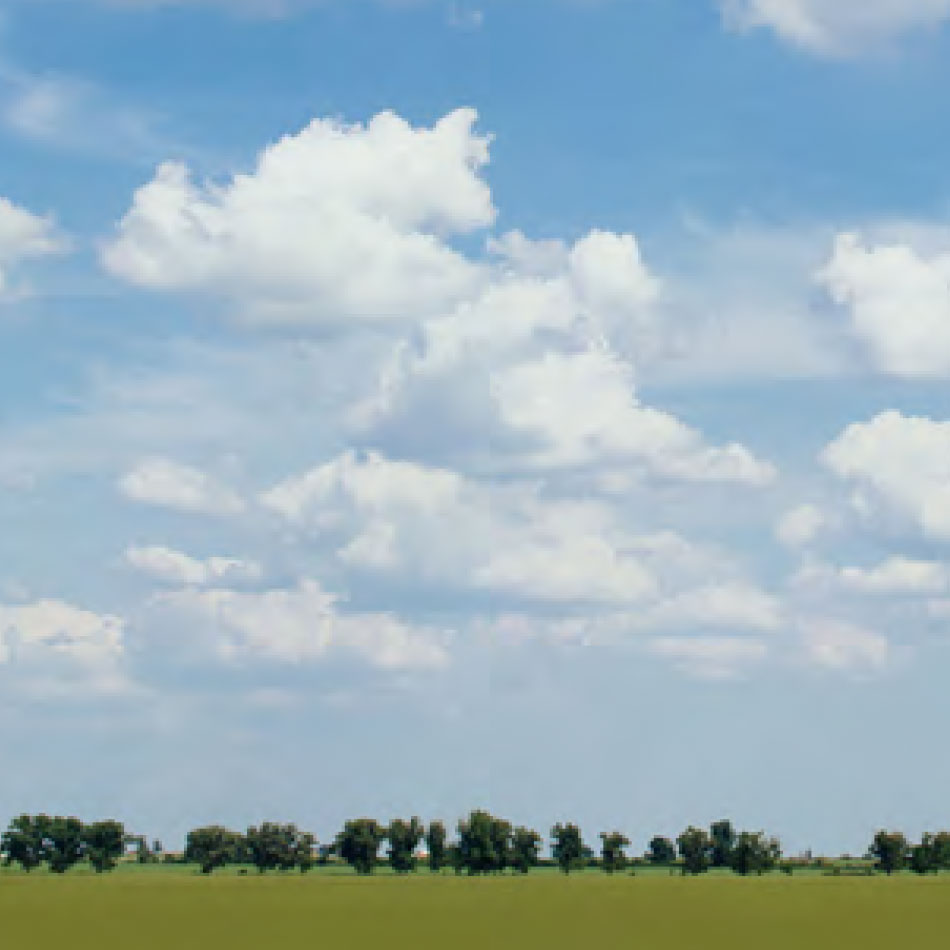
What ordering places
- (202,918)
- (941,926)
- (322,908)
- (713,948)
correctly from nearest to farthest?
→ (713,948) < (941,926) < (202,918) < (322,908)

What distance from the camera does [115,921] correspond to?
12669 cm

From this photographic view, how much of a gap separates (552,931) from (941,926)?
1263 inches

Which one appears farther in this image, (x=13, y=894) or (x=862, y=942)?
(x=13, y=894)

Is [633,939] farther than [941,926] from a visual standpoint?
No

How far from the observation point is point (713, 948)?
313 ft

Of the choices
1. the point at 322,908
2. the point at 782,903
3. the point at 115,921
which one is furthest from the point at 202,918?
the point at 782,903

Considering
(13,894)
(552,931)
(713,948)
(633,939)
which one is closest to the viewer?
(713,948)

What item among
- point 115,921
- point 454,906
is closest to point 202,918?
point 115,921

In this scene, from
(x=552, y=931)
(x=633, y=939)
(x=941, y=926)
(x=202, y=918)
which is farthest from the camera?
(x=202, y=918)

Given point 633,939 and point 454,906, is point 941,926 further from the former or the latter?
point 454,906

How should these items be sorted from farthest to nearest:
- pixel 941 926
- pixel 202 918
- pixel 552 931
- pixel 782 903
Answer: pixel 782 903 → pixel 202 918 → pixel 941 926 → pixel 552 931

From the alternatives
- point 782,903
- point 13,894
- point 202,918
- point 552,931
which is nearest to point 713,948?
point 552,931

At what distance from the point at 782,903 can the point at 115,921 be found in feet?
265

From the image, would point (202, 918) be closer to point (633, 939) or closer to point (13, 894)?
point (633, 939)
